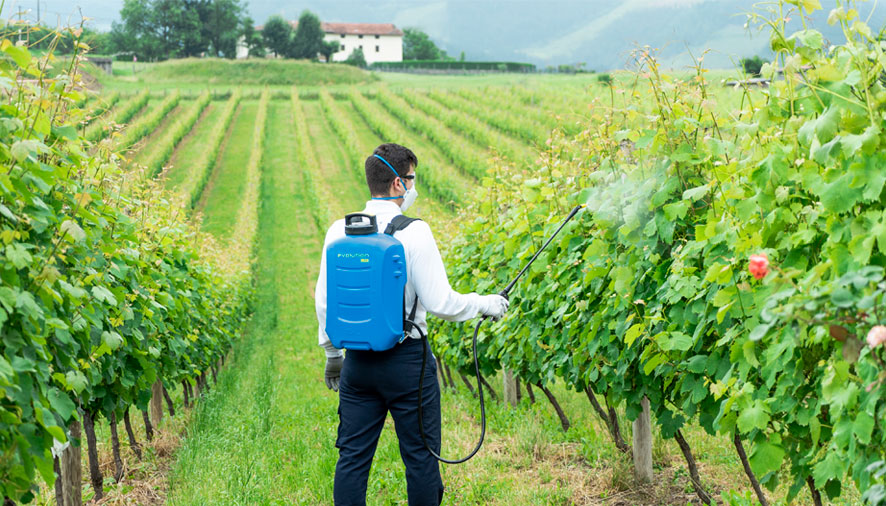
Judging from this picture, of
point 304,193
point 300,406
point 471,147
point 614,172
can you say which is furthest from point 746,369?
point 471,147

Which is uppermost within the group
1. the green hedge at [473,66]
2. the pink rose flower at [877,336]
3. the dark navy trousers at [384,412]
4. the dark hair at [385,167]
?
the green hedge at [473,66]

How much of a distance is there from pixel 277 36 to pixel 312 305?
306 feet

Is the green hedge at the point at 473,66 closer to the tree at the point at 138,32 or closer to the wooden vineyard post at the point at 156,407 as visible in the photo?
the tree at the point at 138,32

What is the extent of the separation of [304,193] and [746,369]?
31.5 m

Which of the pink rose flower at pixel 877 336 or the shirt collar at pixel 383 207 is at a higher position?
the pink rose flower at pixel 877 336

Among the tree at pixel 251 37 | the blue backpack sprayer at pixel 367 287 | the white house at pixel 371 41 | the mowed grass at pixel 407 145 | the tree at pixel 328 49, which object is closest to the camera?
the blue backpack sprayer at pixel 367 287

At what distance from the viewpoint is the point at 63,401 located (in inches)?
113

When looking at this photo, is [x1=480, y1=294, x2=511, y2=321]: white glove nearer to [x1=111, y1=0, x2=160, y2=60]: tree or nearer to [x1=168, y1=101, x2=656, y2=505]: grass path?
[x1=168, y1=101, x2=656, y2=505]: grass path

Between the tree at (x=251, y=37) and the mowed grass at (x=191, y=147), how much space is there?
56.1 metres

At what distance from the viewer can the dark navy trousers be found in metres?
3.76

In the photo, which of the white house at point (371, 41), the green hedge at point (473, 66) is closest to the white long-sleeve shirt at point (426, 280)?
the green hedge at point (473, 66)

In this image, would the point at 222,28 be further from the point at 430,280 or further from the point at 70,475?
the point at 430,280

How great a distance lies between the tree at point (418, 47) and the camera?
140m

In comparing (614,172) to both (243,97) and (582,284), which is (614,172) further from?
(243,97)
